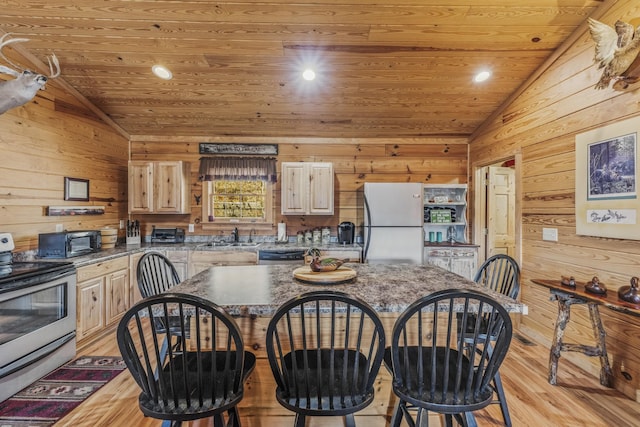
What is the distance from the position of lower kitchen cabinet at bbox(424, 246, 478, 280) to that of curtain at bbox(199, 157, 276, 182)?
2562 millimetres

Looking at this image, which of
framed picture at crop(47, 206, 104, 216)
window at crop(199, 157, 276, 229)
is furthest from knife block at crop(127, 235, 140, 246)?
window at crop(199, 157, 276, 229)

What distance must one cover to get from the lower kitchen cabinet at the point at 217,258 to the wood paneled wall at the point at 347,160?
0.81 meters

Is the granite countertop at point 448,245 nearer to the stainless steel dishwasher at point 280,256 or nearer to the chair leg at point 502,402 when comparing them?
the stainless steel dishwasher at point 280,256

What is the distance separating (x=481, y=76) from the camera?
354 centimetres

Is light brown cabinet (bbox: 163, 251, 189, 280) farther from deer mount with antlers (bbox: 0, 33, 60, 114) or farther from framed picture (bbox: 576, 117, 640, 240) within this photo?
framed picture (bbox: 576, 117, 640, 240)

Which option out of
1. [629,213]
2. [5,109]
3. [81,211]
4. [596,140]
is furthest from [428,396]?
[81,211]

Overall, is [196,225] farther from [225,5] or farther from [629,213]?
[629,213]

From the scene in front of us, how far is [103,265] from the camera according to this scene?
334cm

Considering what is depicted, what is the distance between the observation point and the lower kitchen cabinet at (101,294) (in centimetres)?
303

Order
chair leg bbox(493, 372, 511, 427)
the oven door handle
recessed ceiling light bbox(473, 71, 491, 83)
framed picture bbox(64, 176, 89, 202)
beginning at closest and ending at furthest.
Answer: chair leg bbox(493, 372, 511, 427) → the oven door handle → recessed ceiling light bbox(473, 71, 491, 83) → framed picture bbox(64, 176, 89, 202)

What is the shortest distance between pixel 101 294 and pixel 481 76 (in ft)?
15.4

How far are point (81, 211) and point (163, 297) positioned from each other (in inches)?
133

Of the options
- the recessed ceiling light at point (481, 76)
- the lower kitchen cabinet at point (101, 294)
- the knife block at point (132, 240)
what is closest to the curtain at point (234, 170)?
the knife block at point (132, 240)

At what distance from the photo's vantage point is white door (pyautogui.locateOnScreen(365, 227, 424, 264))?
426 centimetres
